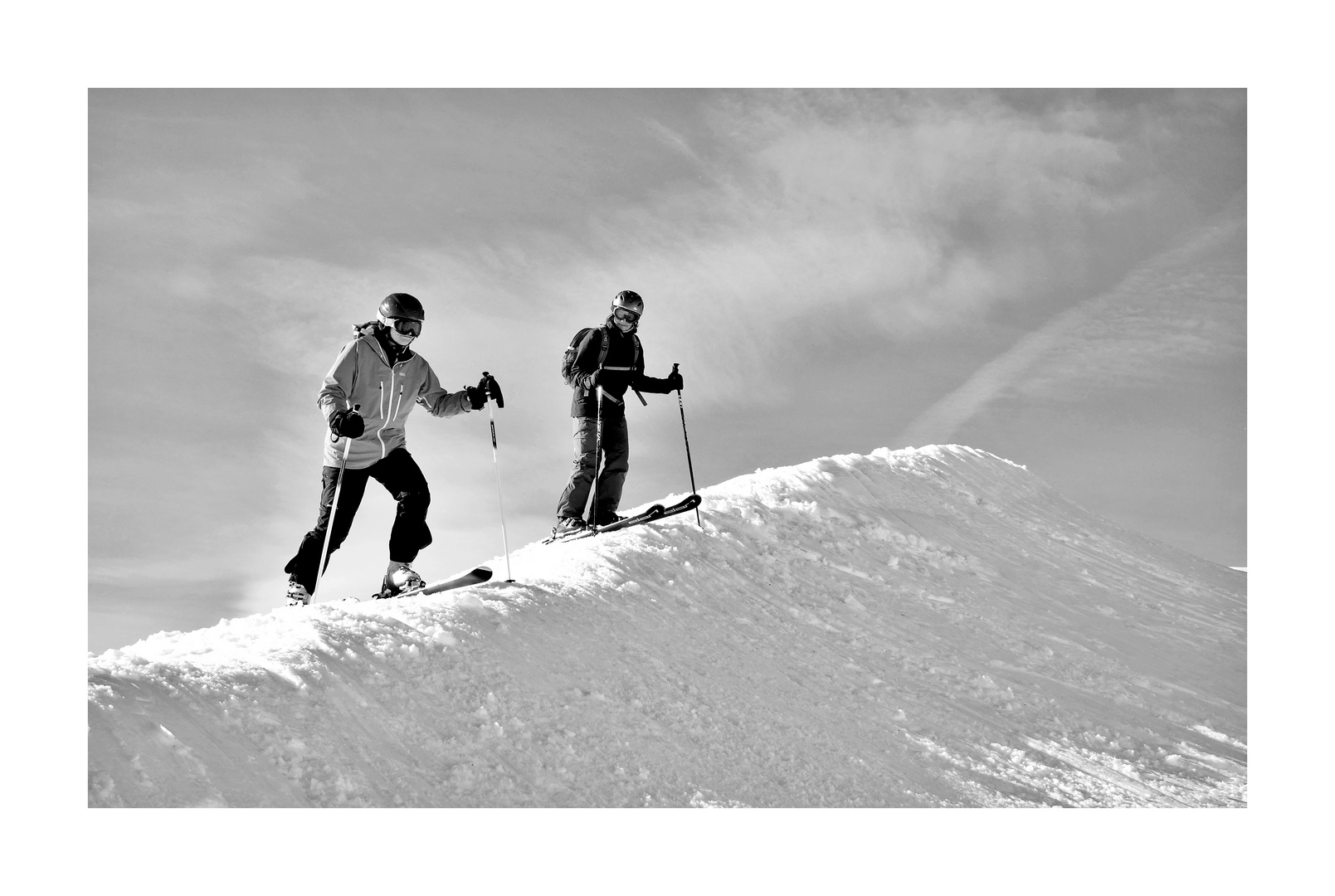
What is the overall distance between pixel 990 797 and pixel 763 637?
82.3 inches

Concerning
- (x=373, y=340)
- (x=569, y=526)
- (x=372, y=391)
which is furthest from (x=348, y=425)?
(x=569, y=526)

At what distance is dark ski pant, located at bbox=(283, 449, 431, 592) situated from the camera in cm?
753

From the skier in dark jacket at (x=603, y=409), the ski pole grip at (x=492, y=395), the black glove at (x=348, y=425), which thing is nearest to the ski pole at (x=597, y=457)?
the skier in dark jacket at (x=603, y=409)

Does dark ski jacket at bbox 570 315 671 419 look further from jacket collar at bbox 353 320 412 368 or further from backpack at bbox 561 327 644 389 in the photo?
jacket collar at bbox 353 320 412 368

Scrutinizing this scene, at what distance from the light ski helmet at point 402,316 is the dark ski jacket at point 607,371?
2308 millimetres

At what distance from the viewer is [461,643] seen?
6.63 m

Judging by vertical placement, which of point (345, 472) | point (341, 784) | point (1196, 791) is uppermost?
point (345, 472)

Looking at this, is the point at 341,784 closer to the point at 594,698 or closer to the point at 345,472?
the point at 594,698

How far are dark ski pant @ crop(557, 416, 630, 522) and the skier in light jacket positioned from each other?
227 centimetres

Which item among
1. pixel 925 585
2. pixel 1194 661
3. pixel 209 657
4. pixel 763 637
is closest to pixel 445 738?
pixel 209 657

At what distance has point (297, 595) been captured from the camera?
24.5 feet

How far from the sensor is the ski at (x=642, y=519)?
960 cm

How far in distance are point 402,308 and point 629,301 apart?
2.67m

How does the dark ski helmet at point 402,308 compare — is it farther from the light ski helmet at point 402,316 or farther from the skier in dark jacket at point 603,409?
the skier in dark jacket at point 603,409
